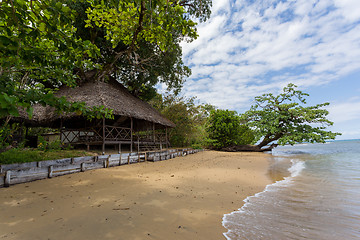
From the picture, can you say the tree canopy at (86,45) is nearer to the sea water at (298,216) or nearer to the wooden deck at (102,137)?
the sea water at (298,216)

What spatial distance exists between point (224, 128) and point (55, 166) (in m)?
16.8

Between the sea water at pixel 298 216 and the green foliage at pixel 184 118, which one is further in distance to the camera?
the green foliage at pixel 184 118

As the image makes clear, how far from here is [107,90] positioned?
1241cm

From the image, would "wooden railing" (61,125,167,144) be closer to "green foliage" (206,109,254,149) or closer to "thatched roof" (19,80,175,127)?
"thatched roof" (19,80,175,127)

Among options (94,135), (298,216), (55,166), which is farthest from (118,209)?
(94,135)

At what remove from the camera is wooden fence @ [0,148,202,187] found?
4555mm

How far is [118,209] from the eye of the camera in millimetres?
3066

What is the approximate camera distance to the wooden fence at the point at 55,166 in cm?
455

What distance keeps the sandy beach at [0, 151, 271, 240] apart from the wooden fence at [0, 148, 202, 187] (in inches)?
10.2

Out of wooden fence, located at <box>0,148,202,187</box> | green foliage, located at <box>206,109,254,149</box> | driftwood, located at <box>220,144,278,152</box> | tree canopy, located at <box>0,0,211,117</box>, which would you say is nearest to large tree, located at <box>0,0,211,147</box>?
tree canopy, located at <box>0,0,211,117</box>

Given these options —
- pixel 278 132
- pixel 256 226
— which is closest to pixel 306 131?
pixel 278 132

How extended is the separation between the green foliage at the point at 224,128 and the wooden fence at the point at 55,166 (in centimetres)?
1154

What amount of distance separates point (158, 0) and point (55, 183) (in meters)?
5.36

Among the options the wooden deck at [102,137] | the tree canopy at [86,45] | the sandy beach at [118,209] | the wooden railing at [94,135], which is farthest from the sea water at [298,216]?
the wooden railing at [94,135]
